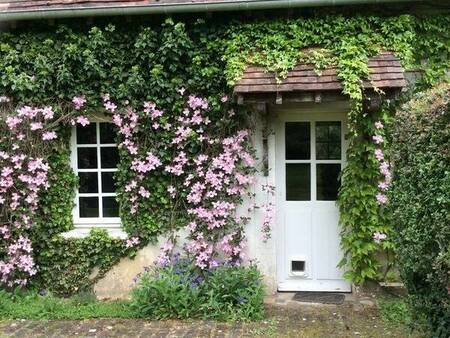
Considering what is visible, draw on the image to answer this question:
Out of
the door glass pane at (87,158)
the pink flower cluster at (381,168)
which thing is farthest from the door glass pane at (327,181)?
the door glass pane at (87,158)

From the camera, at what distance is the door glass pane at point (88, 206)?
7102mm

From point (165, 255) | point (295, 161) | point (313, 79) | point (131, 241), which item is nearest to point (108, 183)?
Result: point (131, 241)

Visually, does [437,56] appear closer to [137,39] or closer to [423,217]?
[423,217]

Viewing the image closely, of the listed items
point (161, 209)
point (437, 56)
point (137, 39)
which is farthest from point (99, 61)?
point (437, 56)

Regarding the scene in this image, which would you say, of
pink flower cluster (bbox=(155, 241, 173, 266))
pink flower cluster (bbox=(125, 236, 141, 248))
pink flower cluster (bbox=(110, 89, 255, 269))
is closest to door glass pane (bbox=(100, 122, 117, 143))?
pink flower cluster (bbox=(110, 89, 255, 269))

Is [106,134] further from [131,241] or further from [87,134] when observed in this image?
[131,241]

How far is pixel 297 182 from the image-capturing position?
7.02 metres

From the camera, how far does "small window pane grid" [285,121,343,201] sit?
6914 mm

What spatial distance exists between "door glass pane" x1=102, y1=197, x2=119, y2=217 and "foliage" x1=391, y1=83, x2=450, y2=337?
3.75 m

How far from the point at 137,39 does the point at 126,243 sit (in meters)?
2.61

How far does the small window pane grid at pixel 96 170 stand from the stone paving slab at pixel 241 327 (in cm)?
156

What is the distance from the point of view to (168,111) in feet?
22.1

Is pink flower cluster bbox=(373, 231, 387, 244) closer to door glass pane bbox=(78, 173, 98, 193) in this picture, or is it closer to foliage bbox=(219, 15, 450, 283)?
foliage bbox=(219, 15, 450, 283)

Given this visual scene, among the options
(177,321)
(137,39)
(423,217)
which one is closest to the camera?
(423,217)
